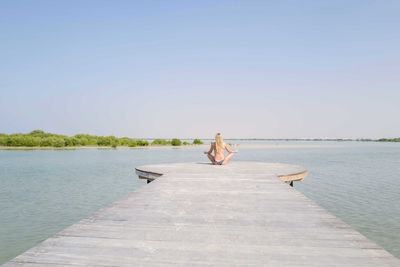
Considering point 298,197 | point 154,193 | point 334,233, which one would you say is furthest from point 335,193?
point 334,233

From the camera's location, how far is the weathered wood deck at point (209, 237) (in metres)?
3.14

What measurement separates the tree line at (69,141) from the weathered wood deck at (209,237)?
56520 mm

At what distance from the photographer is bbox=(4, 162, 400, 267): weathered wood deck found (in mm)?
3137

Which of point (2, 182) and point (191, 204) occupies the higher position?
point (191, 204)

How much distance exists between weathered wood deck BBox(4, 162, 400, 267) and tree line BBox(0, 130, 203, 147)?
56.5 meters

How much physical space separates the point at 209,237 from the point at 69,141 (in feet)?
197

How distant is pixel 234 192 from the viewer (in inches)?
279

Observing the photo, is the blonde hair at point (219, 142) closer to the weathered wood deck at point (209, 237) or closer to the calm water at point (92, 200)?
the calm water at point (92, 200)

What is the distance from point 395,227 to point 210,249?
25.3 feet

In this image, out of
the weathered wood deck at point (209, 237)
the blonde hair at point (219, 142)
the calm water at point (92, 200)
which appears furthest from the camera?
the blonde hair at point (219, 142)

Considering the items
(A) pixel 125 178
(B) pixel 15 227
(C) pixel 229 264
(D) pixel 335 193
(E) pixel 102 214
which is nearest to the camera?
(C) pixel 229 264

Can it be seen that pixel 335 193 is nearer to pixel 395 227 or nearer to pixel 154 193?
pixel 395 227

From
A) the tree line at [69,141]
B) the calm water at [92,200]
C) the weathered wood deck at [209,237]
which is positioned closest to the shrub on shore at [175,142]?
the tree line at [69,141]

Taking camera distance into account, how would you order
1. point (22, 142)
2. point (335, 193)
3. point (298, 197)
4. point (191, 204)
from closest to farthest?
point (191, 204), point (298, 197), point (335, 193), point (22, 142)
